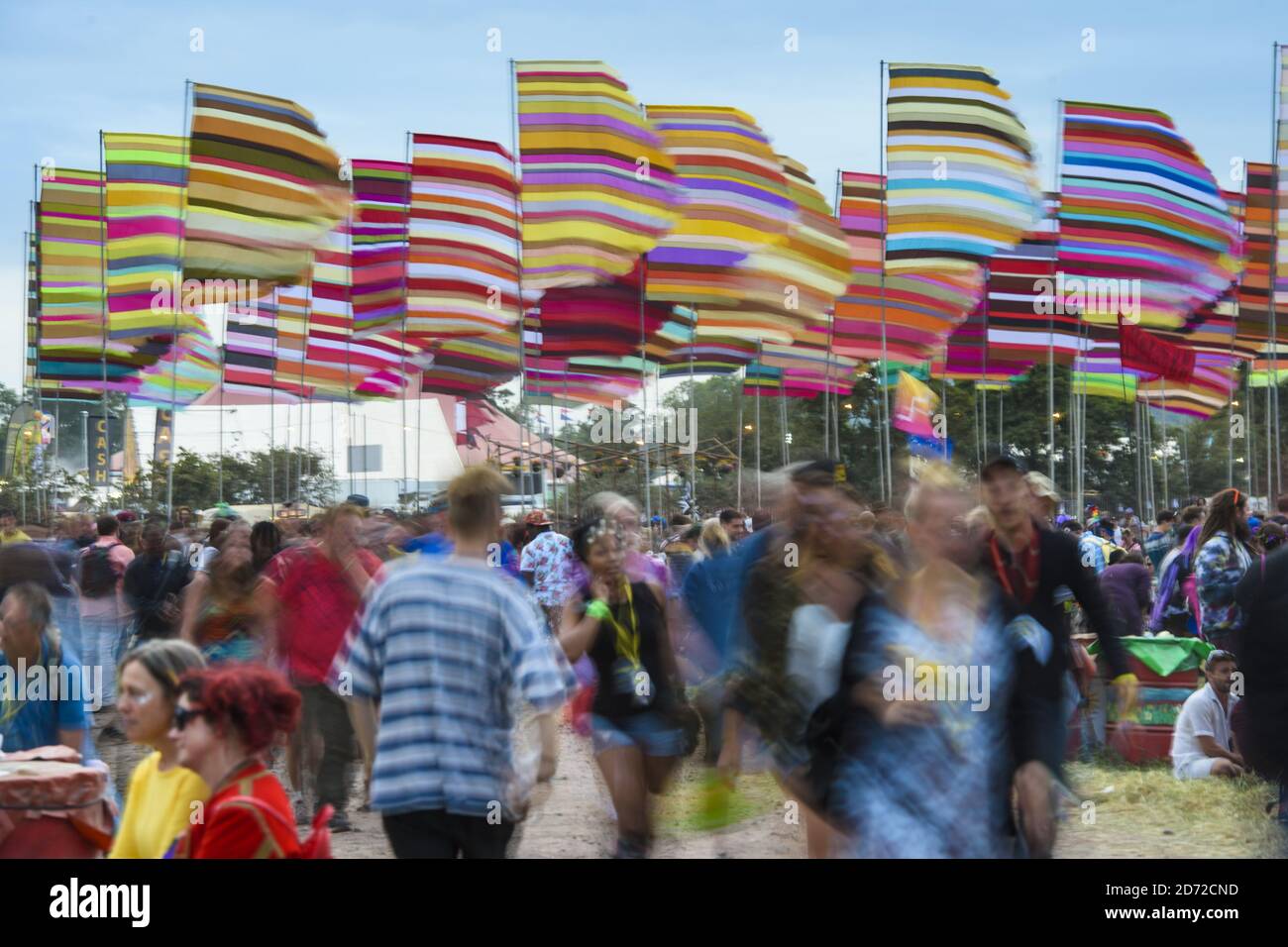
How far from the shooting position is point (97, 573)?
11977 millimetres

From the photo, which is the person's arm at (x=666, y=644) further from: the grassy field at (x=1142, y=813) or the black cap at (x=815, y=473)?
the black cap at (x=815, y=473)

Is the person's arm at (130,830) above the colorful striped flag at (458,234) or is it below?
below

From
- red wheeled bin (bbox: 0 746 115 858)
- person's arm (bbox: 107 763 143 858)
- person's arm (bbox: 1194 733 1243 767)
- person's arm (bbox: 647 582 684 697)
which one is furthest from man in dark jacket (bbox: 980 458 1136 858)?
person's arm (bbox: 1194 733 1243 767)

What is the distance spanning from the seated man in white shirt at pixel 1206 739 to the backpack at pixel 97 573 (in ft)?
27.1

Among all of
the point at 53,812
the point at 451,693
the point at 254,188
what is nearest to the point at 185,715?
the point at 451,693

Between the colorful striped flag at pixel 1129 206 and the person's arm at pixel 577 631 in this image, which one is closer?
the person's arm at pixel 577 631

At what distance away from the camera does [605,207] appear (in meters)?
15.5

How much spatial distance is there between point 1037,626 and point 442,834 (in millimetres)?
2254

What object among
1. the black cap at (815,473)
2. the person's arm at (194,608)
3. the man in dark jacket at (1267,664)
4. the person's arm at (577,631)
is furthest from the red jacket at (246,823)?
the person's arm at (194,608)

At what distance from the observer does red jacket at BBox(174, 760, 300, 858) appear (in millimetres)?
3471

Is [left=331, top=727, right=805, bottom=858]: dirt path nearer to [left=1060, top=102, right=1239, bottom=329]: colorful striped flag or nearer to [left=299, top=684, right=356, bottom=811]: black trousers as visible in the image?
[left=299, top=684, right=356, bottom=811]: black trousers

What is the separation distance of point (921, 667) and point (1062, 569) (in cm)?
140

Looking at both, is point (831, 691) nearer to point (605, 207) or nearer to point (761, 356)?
point (605, 207)

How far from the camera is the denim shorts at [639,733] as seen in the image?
19.2 feet
